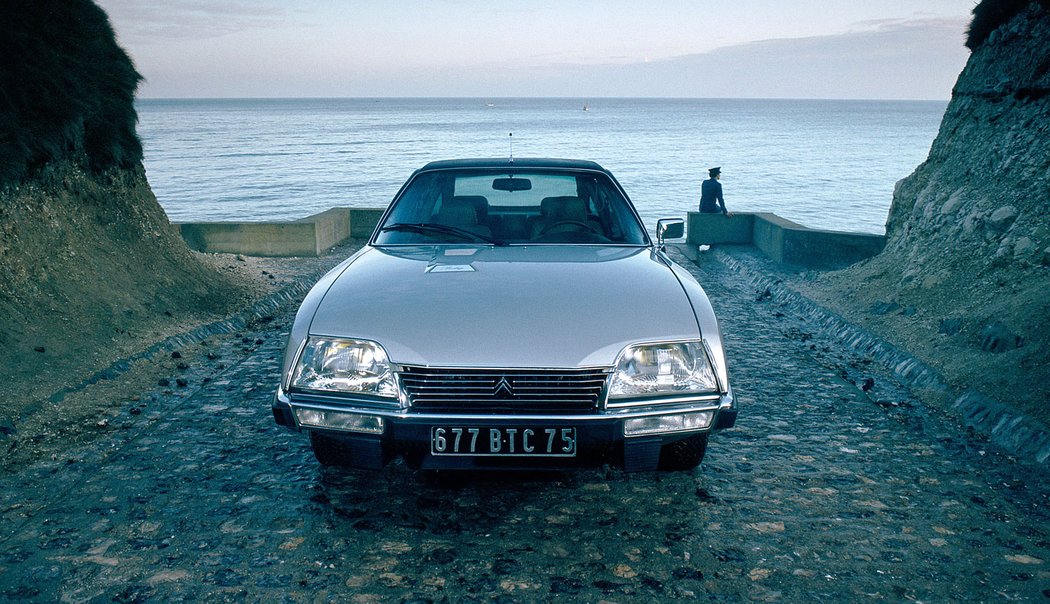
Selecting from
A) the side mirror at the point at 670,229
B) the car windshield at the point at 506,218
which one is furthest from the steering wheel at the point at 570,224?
the side mirror at the point at 670,229

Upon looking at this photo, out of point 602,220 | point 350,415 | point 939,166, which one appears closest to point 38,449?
point 350,415

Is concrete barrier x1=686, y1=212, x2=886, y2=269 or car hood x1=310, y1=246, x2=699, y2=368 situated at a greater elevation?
car hood x1=310, y1=246, x2=699, y2=368

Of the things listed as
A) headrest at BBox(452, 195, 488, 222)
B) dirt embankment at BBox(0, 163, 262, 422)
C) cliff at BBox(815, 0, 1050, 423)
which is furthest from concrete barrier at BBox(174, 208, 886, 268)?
headrest at BBox(452, 195, 488, 222)

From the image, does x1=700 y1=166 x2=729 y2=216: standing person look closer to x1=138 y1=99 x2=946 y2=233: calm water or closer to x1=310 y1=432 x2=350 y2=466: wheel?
x1=138 y1=99 x2=946 y2=233: calm water

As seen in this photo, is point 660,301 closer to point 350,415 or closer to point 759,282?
point 350,415

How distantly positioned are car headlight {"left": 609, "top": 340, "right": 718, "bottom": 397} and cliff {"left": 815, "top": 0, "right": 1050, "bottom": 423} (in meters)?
2.86

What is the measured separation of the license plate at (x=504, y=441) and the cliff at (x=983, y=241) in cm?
347

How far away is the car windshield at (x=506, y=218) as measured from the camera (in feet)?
16.3

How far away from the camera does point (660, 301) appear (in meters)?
3.78

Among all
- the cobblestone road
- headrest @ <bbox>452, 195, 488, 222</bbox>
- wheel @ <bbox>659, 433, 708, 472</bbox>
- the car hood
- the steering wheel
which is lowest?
the cobblestone road

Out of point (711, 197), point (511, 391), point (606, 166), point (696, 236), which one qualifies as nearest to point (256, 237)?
point (696, 236)

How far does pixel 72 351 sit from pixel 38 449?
2.00 meters

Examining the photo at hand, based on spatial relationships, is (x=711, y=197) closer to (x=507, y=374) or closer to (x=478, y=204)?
(x=478, y=204)

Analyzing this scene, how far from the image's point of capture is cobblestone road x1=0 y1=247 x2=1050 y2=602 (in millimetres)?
3236
